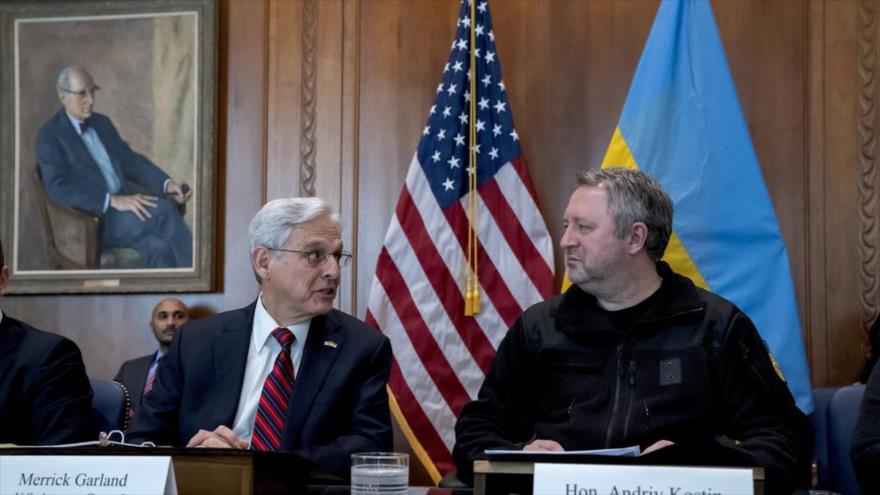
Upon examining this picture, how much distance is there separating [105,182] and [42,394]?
331 centimetres

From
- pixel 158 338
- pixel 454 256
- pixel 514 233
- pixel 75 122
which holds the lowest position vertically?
pixel 158 338

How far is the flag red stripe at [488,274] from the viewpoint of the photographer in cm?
545

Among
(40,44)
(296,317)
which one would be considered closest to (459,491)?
(296,317)

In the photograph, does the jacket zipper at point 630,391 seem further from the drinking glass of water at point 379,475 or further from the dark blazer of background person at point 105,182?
the dark blazer of background person at point 105,182

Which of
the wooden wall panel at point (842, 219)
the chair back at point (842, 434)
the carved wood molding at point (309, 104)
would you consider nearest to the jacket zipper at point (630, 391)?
the chair back at point (842, 434)

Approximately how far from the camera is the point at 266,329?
11.0 ft

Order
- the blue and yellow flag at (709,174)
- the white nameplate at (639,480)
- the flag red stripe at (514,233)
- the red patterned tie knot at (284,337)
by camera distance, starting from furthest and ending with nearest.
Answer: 1. the flag red stripe at (514,233)
2. the blue and yellow flag at (709,174)
3. the red patterned tie knot at (284,337)
4. the white nameplate at (639,480)

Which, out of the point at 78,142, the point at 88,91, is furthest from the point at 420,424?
the point at 88,91

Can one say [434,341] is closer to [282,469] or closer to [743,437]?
[743,437]

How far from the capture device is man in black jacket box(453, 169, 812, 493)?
294cm

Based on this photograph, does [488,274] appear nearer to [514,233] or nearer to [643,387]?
[514,233]

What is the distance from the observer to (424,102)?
604 centimetres

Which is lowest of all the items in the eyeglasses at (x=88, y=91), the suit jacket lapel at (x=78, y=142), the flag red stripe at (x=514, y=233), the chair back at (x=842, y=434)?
the chair back at (x=842, y=434)

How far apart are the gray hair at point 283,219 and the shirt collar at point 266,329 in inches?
9.0
